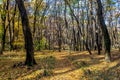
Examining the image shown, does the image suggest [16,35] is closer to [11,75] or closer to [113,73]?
[11,75]

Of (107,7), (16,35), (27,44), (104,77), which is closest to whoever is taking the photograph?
(104,77)

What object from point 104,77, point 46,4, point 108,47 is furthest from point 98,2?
point 46,4

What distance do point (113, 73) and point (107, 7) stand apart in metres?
31.7

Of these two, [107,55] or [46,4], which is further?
[46,4]

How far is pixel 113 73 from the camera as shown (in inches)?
543

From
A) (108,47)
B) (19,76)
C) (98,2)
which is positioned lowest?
(19,76)

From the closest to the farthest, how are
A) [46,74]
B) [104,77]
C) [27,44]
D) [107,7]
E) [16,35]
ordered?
[104,77] → [46,74] → [27,44] → [107,7] → [16,35]

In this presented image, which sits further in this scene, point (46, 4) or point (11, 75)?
point (46, 4)

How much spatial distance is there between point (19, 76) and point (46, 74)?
1.80 meters

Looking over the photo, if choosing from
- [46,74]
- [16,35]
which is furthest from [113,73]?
[16,35]

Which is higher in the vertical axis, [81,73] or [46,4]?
[46,4]

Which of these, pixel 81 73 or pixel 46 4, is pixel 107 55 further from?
pixel 46 4

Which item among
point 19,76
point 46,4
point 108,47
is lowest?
point 19,76

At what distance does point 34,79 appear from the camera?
1416 centimetres
